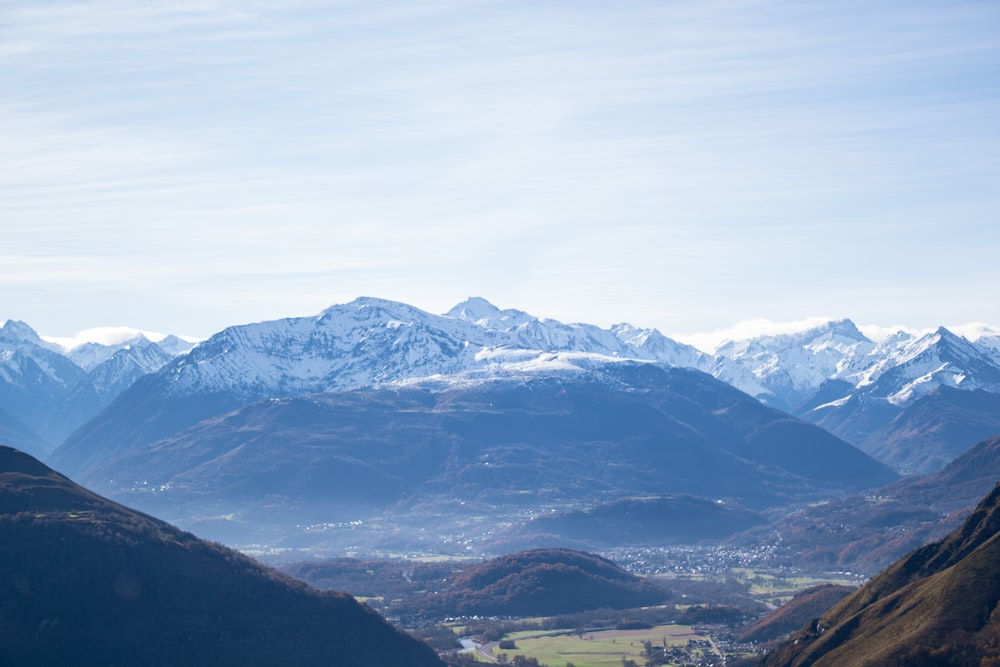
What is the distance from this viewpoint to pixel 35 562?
655 feet

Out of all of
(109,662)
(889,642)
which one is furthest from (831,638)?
(109,662)

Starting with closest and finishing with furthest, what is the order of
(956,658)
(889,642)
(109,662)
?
(956,658) → (889,642) → (109,662)

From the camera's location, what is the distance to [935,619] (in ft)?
562

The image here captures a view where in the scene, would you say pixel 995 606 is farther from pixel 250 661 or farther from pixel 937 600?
pixel 250 661

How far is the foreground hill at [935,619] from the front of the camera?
164 m

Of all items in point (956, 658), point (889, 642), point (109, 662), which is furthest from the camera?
point (109, 662)

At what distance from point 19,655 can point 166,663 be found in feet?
61.0

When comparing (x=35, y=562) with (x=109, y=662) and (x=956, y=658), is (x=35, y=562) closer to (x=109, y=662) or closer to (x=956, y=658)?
(x=109, y=662)

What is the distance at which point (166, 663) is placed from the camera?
193000mm

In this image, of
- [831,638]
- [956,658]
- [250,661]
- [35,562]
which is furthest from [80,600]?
[956,658]

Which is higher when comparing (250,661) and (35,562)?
(35,562)

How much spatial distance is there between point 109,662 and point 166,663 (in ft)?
24.0

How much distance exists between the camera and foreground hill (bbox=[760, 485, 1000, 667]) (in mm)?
164500

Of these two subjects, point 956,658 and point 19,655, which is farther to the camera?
point 19,655
